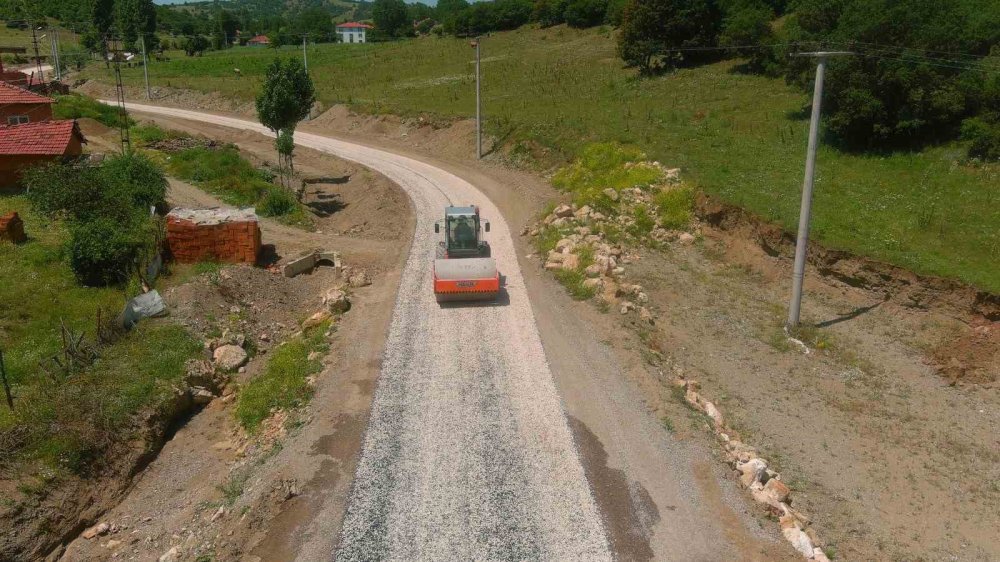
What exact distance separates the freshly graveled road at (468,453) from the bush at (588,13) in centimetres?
6814

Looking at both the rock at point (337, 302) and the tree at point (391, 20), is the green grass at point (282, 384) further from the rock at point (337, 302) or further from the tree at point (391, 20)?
the tree at point (391, 20)

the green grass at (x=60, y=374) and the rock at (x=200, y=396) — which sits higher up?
the green grass at (x=60, y=374)

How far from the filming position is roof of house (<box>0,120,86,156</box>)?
35562mm

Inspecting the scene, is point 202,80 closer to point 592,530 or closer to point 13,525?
point 13,525

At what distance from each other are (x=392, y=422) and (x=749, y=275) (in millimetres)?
17164

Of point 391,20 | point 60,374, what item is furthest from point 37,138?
point 391,20

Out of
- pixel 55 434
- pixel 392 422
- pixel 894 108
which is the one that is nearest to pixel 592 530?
pixel 392 422

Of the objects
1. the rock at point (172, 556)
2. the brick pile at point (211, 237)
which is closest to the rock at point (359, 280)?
the brick pile at point (211, 237)

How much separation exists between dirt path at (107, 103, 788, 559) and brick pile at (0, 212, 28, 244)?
2209 centimetres

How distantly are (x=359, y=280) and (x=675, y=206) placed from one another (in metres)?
14.4

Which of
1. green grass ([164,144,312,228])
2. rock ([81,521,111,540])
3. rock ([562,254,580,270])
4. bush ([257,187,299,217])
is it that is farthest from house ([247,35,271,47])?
rock ([81,521,111,540])

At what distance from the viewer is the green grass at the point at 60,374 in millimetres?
16047

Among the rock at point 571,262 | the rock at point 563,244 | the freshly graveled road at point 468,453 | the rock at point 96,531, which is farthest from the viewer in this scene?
the rock at point 563,244

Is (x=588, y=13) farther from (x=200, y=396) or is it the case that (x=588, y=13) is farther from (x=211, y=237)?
(x=200, y=396)
